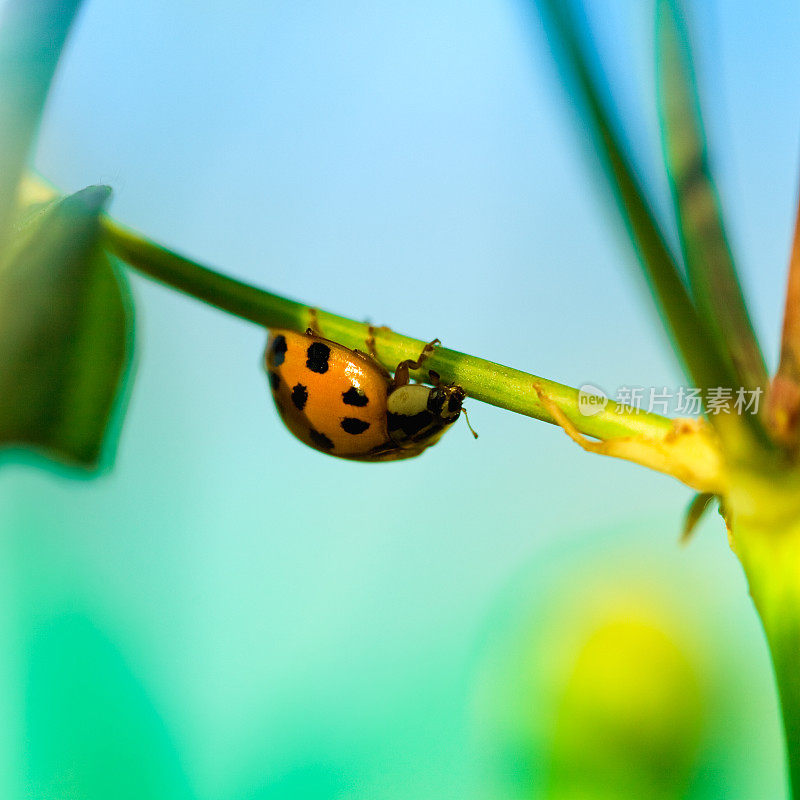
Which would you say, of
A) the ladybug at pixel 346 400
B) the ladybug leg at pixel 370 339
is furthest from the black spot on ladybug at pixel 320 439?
the ladybug leg at pixel 370 339

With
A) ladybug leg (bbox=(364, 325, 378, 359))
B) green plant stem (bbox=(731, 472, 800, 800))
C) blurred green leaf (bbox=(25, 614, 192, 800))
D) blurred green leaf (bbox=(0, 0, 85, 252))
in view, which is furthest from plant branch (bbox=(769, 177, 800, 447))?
blurred green leaf (bbox=(25, 614, 192, 800))

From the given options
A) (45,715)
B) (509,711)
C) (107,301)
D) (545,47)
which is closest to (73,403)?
(107,301)

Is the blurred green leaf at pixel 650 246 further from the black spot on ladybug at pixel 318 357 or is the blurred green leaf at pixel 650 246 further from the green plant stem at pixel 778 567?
the black spot on ladybug at pixel 318 357

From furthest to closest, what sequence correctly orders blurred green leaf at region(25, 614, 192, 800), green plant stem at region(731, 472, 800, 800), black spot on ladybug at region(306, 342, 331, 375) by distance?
blurred green leaf at region(25, 614, 192, 800), black spot on ladybug at region(306, 342, 331, 375), green plant stem at region(731, 472, 800, 800)

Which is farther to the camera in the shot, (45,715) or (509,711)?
(509,711)

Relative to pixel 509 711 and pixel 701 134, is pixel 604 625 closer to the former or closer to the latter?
pixel 509 711

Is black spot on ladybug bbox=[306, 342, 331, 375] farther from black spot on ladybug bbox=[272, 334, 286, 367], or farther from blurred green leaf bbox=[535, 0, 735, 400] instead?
blurred green leaf bbox=[535, 0, 735, 400]
